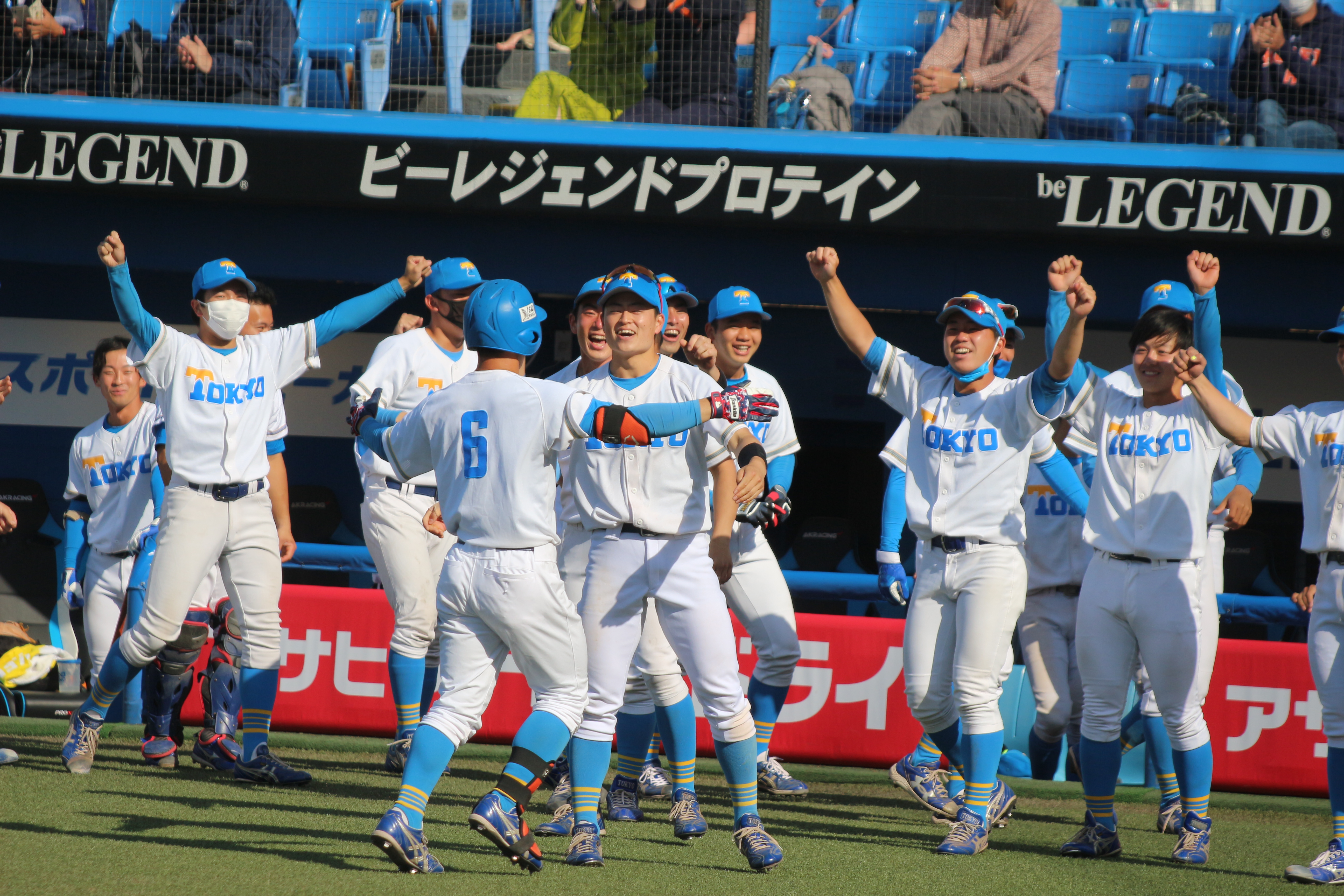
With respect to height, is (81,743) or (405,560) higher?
(405,560)

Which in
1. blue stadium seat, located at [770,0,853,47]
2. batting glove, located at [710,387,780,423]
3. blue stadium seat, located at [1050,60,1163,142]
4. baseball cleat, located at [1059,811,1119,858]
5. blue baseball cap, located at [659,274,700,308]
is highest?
blue stadium seat, located at [770,0,853,47]

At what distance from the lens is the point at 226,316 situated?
16.0 ft

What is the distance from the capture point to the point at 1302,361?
852 cm

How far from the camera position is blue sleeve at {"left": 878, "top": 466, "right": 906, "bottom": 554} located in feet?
17.6

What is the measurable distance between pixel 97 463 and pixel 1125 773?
16.6 ft

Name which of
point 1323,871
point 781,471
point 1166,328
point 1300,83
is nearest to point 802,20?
point 1300,83

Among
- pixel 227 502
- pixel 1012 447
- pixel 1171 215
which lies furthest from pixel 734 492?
pixel 1171 215

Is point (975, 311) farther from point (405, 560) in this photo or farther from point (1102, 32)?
point (1102, 32)

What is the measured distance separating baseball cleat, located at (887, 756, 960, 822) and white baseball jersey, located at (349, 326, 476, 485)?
7.63 feet

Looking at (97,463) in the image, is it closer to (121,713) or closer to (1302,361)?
(121,713)

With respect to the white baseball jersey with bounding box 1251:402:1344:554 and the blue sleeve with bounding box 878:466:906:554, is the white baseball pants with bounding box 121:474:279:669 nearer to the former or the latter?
the blue sleeve with bounding box 878:466:906:554

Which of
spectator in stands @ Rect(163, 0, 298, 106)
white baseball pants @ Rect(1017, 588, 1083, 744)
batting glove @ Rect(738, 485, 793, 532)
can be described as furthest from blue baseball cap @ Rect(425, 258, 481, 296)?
white baseball pants @ Rect(1017, 588, 1083, 744)

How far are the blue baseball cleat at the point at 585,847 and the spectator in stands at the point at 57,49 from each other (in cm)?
560

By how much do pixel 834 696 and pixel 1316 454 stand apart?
8.21ft
